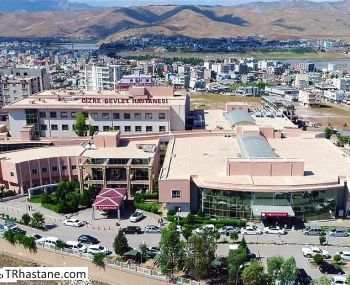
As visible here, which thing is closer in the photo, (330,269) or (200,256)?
(200,256)

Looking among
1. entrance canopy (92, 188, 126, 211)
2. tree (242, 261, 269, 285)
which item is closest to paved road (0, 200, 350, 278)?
entrance canopy (92, 188, 126, 211)

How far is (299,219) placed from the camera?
37.6 metres

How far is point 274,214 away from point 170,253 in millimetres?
11322

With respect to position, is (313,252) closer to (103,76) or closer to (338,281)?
(338,281)

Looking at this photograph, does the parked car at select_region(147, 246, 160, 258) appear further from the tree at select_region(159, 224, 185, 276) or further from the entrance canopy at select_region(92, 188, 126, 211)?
the entrance canopy at select_region(92, 188, 126, 211)

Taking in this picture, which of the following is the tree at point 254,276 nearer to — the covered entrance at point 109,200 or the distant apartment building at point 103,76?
the covered entrance at point 109,200

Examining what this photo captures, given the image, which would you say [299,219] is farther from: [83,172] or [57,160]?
[57,160]

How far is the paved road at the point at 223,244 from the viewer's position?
32438mm

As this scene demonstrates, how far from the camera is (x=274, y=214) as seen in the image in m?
35.9

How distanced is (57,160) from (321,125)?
4953cm

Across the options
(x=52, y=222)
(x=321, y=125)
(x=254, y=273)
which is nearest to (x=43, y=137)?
(x=52, y=222)

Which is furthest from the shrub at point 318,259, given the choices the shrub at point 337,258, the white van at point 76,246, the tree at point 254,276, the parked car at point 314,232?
the white van at point 76,246

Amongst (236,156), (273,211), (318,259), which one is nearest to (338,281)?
(318,259)

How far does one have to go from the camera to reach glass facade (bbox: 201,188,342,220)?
3719 centimetres
